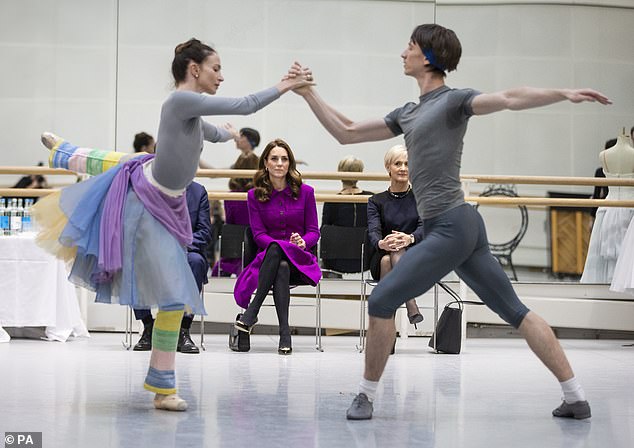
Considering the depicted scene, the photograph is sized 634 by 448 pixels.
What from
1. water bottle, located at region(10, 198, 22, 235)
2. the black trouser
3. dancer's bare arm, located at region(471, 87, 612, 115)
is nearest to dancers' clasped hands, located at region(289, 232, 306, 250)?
→ the black trouser

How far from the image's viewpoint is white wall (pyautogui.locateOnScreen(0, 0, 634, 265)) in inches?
409

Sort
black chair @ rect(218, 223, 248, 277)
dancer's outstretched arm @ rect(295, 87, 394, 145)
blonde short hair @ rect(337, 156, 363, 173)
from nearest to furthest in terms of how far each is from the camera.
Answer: dancer's outstretched arm @ rect(295, 87, 394, 145), black chair @ rect(218, 223, 248, 277), blonde short hair @ rect(337, 156, 363, 173)

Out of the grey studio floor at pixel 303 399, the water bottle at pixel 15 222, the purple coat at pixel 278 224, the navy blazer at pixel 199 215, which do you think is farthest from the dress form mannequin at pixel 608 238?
the water bottle at pixel 15 222

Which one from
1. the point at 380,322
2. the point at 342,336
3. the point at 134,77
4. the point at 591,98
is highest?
the point at 134,77

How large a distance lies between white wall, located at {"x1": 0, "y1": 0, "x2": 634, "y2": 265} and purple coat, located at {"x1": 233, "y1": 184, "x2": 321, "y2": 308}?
159 inches

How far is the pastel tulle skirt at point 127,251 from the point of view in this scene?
3695mm

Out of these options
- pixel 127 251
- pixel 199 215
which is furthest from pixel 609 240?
pixel 127 251

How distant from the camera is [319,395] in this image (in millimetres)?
4258

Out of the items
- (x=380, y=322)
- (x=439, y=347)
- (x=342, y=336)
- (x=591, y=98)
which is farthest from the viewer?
(x=342, y=336)

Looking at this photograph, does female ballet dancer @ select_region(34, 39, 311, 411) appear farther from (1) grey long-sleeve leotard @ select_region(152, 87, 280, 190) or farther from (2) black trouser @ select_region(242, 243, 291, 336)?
(2) black trouser @ select_region(242, 243, 291, 336)

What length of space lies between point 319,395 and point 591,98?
1724 millimetres

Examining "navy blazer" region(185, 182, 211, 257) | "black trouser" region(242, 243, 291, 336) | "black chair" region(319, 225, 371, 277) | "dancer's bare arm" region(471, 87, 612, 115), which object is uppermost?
"dancer's bare arm" region(471, 87, 612, 115)

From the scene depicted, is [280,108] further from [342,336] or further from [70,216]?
[70,216]

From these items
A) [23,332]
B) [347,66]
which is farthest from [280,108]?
[23,332]
